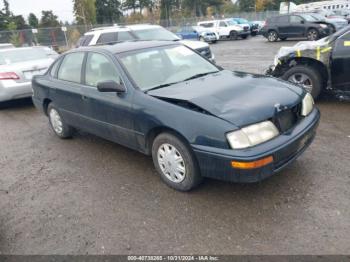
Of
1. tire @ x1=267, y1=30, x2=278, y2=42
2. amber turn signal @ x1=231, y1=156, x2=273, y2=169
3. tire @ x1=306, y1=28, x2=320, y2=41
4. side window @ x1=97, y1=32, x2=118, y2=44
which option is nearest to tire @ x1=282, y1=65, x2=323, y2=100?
amber turn signal @ x1=231, y1=156, x2=273, y2=169

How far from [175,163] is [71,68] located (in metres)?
2.50

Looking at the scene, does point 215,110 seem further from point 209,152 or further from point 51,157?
point 51,157

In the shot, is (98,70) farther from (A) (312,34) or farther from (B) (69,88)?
(A) (312,34)

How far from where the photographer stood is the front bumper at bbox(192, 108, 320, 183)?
116 inches

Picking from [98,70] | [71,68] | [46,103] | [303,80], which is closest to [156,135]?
[98,70]

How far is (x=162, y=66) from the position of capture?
4.25 m

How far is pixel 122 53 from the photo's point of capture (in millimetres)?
4184

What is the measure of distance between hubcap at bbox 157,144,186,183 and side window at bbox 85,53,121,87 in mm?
1079

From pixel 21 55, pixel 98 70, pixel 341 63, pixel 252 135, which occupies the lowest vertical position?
pixel 252 135

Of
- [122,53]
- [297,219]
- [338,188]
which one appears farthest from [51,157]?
[338,188]

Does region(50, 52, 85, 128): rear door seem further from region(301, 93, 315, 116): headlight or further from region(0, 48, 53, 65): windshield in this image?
region(0, 48, 53, 65): windshield

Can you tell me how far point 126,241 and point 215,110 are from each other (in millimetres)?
1478

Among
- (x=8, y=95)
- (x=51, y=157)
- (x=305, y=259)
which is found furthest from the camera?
(x=8, y=95)

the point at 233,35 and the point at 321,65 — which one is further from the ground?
the point at 321,65
